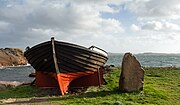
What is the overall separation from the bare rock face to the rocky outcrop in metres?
97.4

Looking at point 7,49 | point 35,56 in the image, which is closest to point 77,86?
point 35,56

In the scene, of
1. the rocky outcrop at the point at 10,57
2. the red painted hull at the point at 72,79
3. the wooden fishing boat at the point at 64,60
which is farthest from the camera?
the rocky outcrop at the point at 10,57

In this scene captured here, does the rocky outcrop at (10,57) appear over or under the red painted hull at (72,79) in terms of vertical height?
over

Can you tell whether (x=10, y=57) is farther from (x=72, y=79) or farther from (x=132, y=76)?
(x=132, y=76)

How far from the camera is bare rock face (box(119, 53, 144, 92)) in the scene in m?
14.8

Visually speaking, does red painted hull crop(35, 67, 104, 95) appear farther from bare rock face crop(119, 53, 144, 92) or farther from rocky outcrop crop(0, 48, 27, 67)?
rocky outcrop crop(0, 48, 27, 67)

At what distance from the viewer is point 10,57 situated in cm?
11350

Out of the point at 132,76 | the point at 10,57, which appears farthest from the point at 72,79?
the point at 10,57

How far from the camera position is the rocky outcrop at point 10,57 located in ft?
360

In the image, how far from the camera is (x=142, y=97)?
13883 mm

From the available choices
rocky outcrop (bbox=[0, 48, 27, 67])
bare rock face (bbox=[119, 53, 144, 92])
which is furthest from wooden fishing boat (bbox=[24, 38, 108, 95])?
rocky outcrop (bbox=[0, 48, 27, 67])

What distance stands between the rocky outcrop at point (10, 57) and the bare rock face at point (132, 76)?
97.4 meters

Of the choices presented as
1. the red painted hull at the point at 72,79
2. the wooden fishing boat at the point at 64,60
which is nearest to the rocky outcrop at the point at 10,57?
the red painted hull at the point at 72,79

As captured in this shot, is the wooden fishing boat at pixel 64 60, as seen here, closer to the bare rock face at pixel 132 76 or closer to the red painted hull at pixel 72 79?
the red painted hull at pixel 72 79
